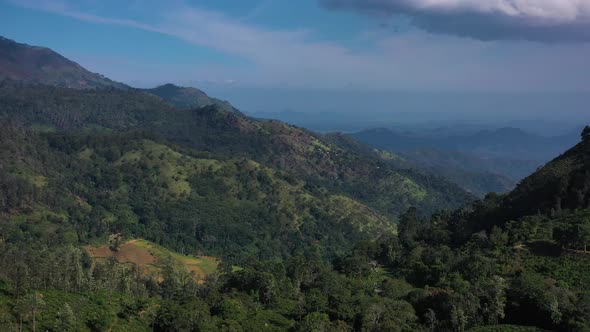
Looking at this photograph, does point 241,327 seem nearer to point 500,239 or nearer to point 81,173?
point 500,239

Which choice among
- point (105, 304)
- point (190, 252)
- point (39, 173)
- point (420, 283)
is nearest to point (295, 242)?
point (190, 252)

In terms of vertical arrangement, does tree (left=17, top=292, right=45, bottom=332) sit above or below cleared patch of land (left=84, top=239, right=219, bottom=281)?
above

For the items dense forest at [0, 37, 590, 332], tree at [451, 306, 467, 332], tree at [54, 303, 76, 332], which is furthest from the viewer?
dense forest at [0, 37, 590, 332]

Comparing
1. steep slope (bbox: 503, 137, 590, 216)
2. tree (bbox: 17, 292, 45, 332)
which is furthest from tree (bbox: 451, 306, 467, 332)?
steep slope (bbox: 503, 137, 590, 216)

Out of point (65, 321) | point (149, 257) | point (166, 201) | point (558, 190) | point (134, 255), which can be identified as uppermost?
point (558, 190)

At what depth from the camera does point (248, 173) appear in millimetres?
186750

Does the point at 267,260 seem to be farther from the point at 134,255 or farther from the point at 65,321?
the point at 65,321

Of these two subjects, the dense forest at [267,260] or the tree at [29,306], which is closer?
the tree at [29,306]

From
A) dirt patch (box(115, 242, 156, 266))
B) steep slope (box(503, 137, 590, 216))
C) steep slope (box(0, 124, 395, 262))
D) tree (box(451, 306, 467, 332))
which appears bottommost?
dirt patch (box(115, 242, 156, 266))

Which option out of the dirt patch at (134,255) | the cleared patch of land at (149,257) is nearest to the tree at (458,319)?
the cleared patch of land at (149,257)

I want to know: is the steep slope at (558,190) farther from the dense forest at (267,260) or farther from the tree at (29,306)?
the tree at (29,306)

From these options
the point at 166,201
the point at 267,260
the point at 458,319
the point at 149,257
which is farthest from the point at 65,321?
the point at 166,201

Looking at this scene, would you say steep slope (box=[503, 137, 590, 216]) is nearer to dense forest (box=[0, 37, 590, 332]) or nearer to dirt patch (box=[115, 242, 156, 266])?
dense forest (box=[0, 37, 590, 332])

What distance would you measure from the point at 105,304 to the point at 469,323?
3534cm
